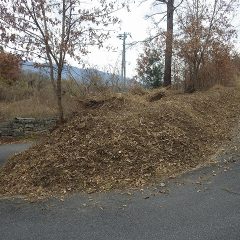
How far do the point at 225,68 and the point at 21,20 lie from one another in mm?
9726

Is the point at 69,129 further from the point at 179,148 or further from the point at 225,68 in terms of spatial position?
the point at 225,68

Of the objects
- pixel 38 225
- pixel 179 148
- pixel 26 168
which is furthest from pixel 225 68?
pixel 38 225

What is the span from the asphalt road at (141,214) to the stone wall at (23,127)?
9400mm

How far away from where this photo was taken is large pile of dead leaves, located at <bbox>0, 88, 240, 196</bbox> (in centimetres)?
651

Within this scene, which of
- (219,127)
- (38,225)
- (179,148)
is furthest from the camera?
(219,127)

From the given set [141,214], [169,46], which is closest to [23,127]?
[169,46]

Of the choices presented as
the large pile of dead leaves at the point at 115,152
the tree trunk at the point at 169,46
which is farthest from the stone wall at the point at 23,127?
the large pile of dead leaves at the point at 115,152

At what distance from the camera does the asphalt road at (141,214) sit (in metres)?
4.69

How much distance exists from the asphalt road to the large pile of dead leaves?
438 mm

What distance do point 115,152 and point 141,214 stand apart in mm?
2054

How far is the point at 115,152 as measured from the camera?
7.15 meters

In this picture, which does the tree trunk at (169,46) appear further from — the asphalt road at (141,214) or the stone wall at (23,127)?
the asphalt road at (141,214)

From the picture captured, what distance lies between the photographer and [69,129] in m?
8.22

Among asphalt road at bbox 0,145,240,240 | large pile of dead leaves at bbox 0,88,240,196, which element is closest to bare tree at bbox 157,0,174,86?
large pile of dead leaves at bbox 0,88,240,196
